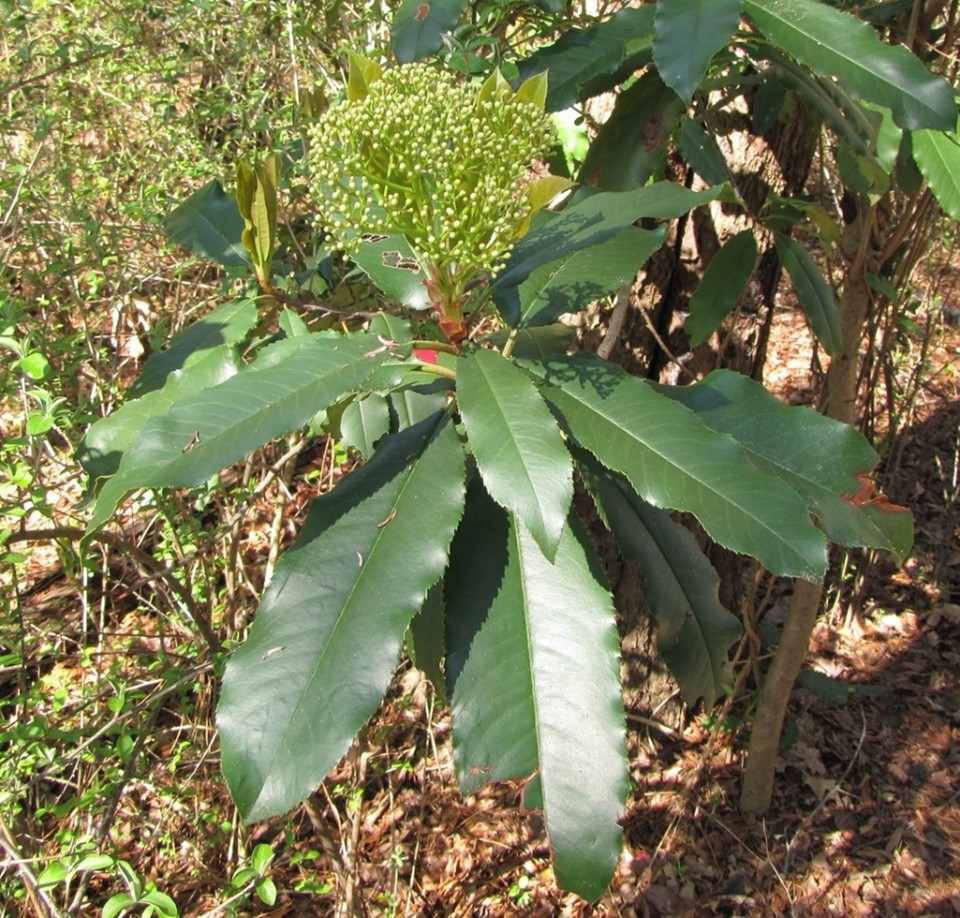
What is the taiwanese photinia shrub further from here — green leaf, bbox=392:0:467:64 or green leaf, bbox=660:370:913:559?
green leaf, bbox=392:0:467:64

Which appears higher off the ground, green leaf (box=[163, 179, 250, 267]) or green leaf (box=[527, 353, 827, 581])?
green leaf (box=[163, 179, 250, 267])

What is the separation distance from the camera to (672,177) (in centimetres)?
226

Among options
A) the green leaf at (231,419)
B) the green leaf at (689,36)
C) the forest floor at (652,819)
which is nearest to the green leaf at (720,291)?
the green leaf at (689,36)

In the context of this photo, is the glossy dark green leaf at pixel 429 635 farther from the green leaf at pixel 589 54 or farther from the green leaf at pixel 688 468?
the green leaf at pixel 589 54

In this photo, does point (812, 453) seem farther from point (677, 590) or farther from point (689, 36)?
point (689, 36)

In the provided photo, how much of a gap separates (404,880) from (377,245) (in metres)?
2.11

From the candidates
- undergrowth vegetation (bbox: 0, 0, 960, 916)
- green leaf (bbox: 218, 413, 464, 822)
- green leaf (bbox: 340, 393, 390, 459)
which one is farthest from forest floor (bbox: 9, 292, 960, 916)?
green leaf (bbox: 218, 413, 464, 822)

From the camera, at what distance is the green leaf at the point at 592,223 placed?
1.35 m

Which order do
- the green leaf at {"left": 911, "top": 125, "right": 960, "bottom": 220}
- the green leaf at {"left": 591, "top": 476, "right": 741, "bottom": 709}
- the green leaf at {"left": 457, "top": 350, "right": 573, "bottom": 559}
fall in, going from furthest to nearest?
the green leaf at {"left": 911, "top": 125, "right": 960, "bottom": 220}, the green leaf at {"left": 591, "top": 476, "right": 741, "bottom": 709}, the green leaf at {"left": 457, "top": 350, "right": 573, "bottom": 559}

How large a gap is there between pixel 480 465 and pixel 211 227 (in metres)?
0.97

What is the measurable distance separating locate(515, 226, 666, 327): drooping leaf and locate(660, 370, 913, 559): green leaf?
254 millimetres

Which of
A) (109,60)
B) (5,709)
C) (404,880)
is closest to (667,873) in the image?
(404,880)

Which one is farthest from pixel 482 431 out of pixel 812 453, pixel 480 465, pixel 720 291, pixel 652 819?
pixel 652 819

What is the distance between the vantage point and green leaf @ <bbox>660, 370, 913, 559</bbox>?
49.1 inches
